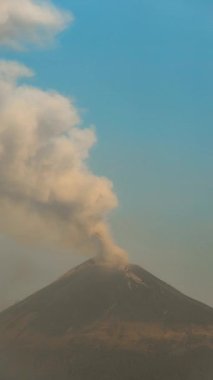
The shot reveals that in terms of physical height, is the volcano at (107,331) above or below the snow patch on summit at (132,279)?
below

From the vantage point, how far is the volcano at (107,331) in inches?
5369

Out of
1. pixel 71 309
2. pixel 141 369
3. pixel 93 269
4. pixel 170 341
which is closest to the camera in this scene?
pixel 141 369

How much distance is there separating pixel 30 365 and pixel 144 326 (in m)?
27.3

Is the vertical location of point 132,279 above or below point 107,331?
above

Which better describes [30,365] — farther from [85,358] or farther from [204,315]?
[204,315]

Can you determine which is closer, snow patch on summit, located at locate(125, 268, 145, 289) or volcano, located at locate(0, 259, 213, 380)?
volcano, located at locate(0, 259, 213, 380)

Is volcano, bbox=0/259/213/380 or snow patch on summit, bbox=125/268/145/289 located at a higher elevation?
snow patch on summit, bbox=125/268/145/289

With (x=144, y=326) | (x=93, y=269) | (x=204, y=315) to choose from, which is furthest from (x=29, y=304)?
(x=204, y=315)

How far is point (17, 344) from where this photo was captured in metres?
148

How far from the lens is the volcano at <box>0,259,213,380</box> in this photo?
447 feet

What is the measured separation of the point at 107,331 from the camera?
147 m

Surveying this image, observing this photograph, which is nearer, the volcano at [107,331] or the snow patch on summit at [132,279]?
the volcano at [107,331]

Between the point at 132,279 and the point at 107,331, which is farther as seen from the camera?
the point at 132,279

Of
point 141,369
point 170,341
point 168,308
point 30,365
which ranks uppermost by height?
point 168,308
